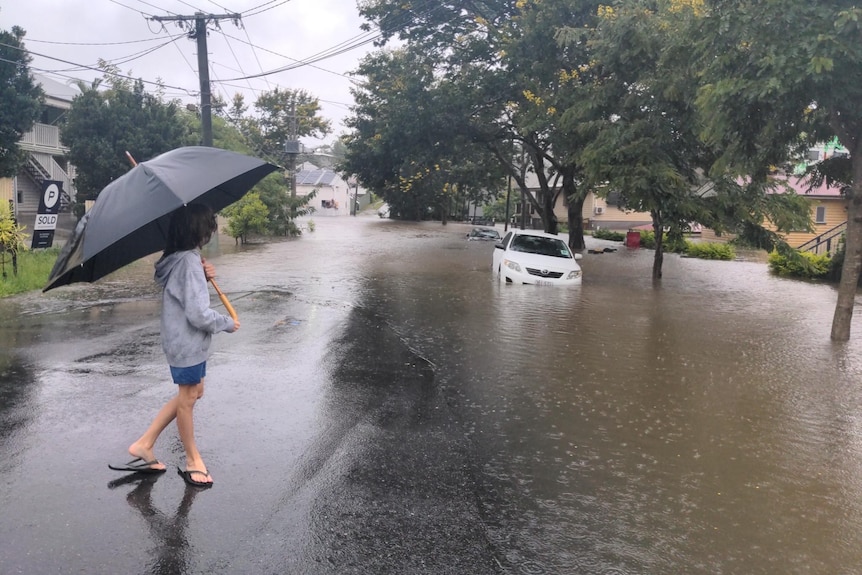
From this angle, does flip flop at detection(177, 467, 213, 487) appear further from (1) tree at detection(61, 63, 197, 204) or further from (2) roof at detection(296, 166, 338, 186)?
(2) roof at detection(296, 166, 338, 186)

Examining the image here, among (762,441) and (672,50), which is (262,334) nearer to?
(762,441)

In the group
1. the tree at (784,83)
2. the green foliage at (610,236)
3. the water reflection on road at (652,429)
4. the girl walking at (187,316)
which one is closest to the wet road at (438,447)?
the water reflection on road at (652,429)

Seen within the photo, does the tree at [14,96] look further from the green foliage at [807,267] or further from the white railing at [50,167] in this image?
the green foliage at [807,267]

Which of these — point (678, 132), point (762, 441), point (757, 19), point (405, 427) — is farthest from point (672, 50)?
point (405, 427)

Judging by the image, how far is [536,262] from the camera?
50.3ft

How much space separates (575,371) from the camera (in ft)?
25.8

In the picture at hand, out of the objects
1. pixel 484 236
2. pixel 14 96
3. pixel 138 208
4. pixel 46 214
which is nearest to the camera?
pixel 138 208

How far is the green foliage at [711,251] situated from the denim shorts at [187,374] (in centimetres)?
2680

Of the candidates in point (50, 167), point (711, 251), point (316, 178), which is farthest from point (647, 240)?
point (316, 178)

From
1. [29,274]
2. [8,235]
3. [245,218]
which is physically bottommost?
[29,274]

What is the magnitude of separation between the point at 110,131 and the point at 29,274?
1329cm

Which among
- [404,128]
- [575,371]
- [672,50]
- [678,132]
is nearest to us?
[575,371]

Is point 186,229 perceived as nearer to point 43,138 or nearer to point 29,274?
point 29,274

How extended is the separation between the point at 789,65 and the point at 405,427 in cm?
616
